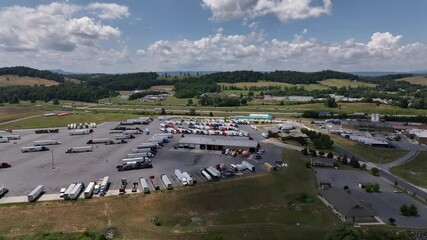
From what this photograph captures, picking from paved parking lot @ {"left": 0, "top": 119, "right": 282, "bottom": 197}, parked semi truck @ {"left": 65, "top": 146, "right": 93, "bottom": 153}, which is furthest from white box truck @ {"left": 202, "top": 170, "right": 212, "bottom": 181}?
parked semi truck @ {"left": 65, "top": 146, "right": 93, "bottom": 153}

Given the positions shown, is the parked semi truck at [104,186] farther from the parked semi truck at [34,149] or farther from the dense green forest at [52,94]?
the dense green forest at [52,94]

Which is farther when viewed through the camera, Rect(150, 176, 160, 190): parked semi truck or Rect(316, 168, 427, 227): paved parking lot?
Rect(150, 176, 160, 190): parked semi truck

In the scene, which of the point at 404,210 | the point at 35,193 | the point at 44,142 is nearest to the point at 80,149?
the point at 44,142

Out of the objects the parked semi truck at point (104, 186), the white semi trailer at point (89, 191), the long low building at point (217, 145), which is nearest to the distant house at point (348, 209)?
the long low building at point (217, 145)

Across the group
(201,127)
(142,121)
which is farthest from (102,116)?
(201,127)

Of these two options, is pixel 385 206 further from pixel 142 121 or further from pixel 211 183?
pixel 142 121

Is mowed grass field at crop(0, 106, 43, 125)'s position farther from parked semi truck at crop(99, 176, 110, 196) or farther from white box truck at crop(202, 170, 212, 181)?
white box truck at crop(202, 170, 212, 181)

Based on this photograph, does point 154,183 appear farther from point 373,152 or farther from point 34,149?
point 373,152
